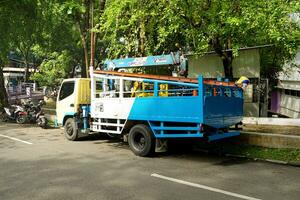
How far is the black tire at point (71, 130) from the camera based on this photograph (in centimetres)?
1291

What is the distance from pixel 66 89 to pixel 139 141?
14.2ft

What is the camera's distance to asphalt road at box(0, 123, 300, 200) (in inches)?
255

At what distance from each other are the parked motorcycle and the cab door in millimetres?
6189

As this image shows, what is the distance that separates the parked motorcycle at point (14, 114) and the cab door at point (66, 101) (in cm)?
619

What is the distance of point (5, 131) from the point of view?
15852 millimetres

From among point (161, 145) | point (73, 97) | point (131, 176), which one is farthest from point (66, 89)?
point (131, 176)

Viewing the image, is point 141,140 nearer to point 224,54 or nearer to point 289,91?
point 224,54

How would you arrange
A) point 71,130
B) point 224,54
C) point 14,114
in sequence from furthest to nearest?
1. point 14,114
2. point 224,54
3. point 71,130

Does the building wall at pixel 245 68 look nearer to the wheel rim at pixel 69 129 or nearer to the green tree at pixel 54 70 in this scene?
the wheel rim at pixel 69 129

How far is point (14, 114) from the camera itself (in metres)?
19.8

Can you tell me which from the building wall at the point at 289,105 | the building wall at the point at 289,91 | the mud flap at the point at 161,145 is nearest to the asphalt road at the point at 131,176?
the mud flap at the point at 161,145

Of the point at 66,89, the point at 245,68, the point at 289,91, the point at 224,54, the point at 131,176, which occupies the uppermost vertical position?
the point at 224,54

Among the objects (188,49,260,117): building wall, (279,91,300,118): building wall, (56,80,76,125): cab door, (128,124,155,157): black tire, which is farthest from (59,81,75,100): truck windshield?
(279,91,300,118): building wall

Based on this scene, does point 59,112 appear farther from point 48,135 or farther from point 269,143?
point 269,143
